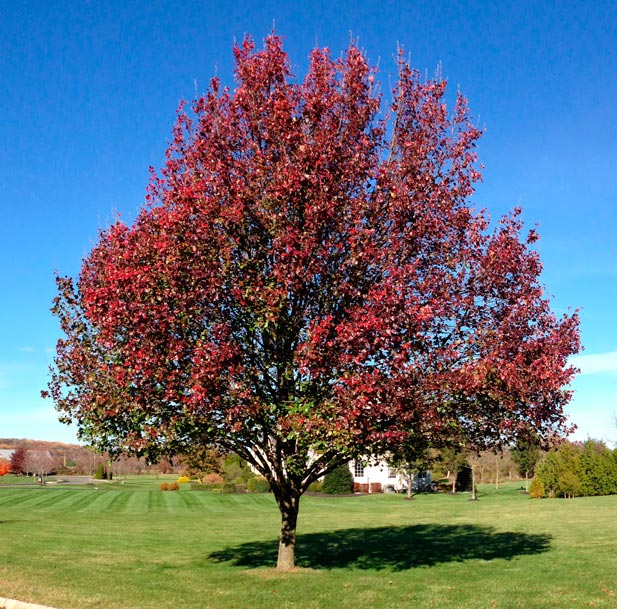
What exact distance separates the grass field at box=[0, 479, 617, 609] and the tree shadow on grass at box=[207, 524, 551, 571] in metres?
0.04

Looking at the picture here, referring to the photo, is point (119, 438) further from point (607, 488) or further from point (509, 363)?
point (607, 488)

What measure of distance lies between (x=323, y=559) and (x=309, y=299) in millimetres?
10359

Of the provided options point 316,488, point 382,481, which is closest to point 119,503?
point 316,488

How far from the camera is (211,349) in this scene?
15.1 metres

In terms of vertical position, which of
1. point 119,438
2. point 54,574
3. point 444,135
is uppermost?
point 444,135

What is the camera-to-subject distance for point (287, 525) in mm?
19359

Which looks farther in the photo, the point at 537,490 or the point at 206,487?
the point at 206,487

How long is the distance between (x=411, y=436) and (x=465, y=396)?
1.82 meters

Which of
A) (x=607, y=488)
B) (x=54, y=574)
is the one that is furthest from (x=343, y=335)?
(x=607, y=488)

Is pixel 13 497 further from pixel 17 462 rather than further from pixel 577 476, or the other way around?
pixel 17 462

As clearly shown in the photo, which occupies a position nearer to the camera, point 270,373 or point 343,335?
point 343,335

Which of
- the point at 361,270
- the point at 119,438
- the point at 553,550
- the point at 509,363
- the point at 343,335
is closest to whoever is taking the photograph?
the point at 343,335

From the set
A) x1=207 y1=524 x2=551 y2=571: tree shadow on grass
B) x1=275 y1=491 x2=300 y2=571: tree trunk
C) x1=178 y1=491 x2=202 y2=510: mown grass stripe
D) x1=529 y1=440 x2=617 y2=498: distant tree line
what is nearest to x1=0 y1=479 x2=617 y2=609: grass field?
x1=207 y1=524 x2=551 y2=571: tree shadow on grass

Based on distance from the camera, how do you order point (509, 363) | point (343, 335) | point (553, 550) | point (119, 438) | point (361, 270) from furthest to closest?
point (553, 550) < point (119, 438) < point (361, 270) < point (509, 363) < point (343, 335)
